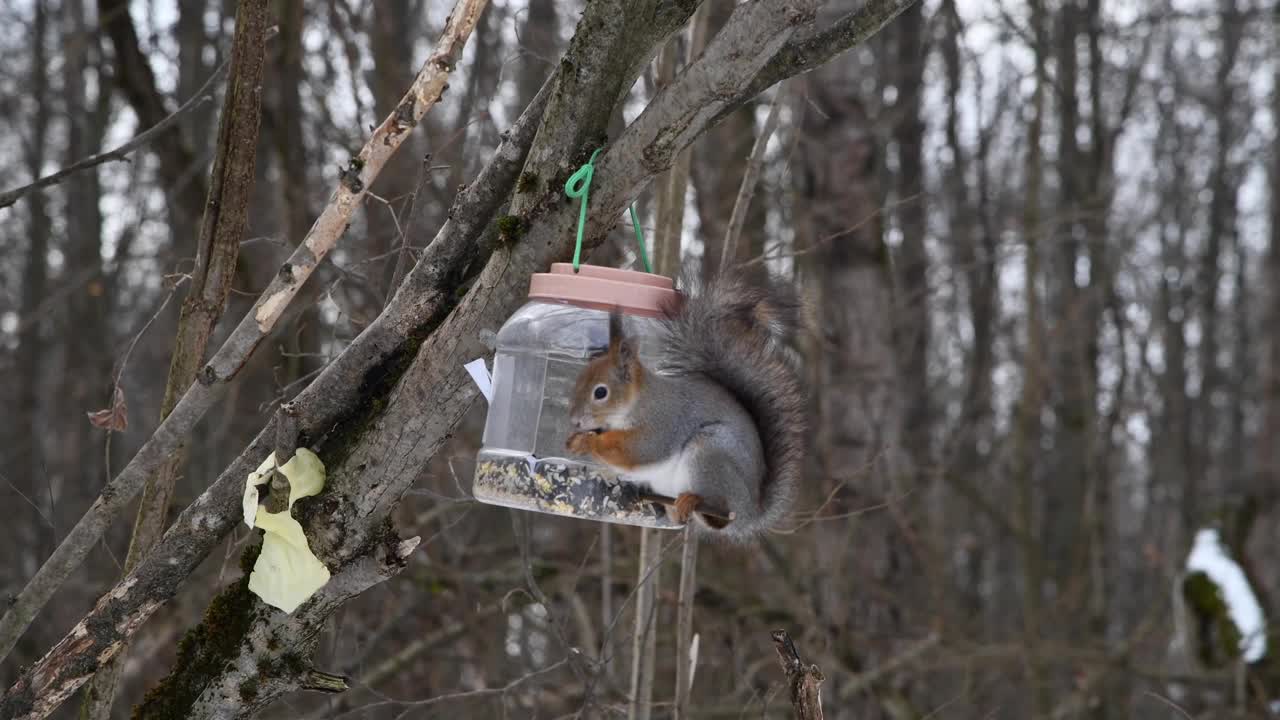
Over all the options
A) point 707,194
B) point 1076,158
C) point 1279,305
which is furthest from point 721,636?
point 1076,158

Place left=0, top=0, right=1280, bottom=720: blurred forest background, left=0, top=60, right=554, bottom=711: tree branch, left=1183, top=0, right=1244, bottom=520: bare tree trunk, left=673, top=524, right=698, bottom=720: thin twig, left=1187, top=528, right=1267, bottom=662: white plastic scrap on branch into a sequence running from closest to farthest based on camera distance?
left=0, top=60, right=554, bottom=711: tree branch
left=673, top=524, right=698, bottom=720: thin twig
left=0, top=0, right=1280, bottom=720: blurred forest background
left=1187, top=528, right=1267, bottom=662: white plastic scrap on branch
left=1183, top=0, right=1244, bottom=520: bare tree trunk

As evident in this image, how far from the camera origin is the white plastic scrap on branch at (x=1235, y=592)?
5078 millimetres

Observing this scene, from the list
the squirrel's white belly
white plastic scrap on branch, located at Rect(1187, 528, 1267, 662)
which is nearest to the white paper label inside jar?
the squirrel's white belly

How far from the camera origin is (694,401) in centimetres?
197

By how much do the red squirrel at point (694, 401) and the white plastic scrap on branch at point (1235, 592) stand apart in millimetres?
3935

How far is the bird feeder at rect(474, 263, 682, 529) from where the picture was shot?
1781 millimetres

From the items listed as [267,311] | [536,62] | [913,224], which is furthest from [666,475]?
[913,224]

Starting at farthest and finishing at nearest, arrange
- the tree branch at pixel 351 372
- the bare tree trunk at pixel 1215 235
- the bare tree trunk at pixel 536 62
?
1. the bare tree trunk at pixel 1215 235
2. the bare tree trunk at pixel 536 62
3. the tree branch at pixel 351 372

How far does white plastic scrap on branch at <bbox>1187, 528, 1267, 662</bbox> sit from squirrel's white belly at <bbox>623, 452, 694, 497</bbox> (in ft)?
13.2

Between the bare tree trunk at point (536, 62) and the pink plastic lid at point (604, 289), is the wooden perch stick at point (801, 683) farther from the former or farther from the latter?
the bare tree trunk at point (536, 62)

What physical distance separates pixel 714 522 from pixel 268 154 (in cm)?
523

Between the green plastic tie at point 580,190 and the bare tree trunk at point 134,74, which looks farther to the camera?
the bare tree trunk at point 134,74

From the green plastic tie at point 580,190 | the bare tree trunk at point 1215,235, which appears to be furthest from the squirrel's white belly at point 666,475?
the bare tree trunk at point 1215,235

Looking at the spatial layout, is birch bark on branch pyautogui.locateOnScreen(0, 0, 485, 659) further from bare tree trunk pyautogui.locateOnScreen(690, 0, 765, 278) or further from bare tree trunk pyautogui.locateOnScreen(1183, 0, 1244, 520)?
bare tree trunk pyautogui.locateOnScreen(1183, 0, 1244, 520)
